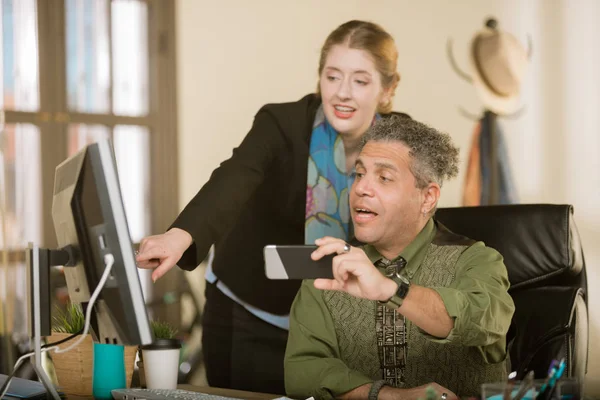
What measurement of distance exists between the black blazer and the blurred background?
47 centimetres

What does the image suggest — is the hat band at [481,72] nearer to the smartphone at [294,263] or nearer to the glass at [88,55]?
the glass at [88,55]

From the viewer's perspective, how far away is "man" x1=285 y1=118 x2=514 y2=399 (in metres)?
1.72

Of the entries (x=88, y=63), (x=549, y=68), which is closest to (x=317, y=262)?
(x=88, y=63)

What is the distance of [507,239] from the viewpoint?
2070 millimetres

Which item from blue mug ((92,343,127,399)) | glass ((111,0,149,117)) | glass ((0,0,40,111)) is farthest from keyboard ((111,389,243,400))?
glass ((111,0,149,117))

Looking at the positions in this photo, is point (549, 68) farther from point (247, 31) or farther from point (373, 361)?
point (373, 361)

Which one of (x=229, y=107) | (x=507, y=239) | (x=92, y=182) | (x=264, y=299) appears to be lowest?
(x=264, y=299)

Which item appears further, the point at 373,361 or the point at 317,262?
the point at 373,361

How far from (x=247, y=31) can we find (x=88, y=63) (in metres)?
0.69

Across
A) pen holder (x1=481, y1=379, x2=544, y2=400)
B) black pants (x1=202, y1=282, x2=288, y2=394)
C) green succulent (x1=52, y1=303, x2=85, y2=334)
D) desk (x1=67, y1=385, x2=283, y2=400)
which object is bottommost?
black pants (x1=202, y1=282, x2=288, y2=394)

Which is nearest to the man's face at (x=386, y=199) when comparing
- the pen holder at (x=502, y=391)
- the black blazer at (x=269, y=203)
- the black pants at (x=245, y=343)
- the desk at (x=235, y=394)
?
the desk at (x=235, y=394)

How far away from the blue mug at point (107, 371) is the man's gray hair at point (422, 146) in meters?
0.79

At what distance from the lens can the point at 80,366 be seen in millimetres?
1652

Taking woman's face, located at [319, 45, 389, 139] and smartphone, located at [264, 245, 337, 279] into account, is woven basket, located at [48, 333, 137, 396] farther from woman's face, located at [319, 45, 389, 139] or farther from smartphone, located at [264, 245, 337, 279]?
woman's face, located at [319, 45, 389, 139]
